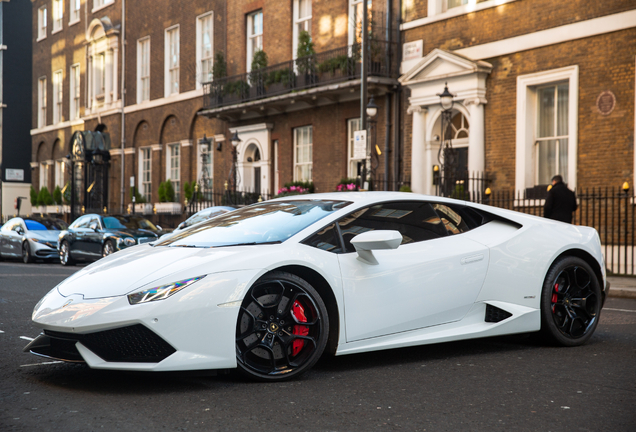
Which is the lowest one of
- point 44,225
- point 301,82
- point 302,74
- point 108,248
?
point 108,248

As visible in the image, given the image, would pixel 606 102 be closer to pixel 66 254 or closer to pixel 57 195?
pixel 66 254

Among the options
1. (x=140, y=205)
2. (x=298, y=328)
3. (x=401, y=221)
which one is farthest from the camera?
(x=140, y=205)

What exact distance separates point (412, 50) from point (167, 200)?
1343 cm

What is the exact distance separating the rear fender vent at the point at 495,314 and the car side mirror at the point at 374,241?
120 centimetres

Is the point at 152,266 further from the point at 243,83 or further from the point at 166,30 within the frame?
the point at 166,30

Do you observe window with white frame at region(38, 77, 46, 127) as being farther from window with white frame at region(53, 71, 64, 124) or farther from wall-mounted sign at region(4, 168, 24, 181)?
wall-mounted sign at region(4, 168, 24, 181)

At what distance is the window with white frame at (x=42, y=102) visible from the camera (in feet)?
138

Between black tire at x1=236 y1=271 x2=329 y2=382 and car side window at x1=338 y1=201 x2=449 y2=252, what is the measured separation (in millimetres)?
661

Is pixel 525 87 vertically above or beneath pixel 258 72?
beneath

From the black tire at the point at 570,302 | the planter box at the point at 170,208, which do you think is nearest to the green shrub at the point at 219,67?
the planter box at the point at 170,208

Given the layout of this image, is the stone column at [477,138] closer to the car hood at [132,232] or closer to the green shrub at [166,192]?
the car hood at [132,232]

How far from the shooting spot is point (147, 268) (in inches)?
184

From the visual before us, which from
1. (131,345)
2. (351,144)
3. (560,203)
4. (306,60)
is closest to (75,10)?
(306,60)

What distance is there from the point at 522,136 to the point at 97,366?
573 inches
